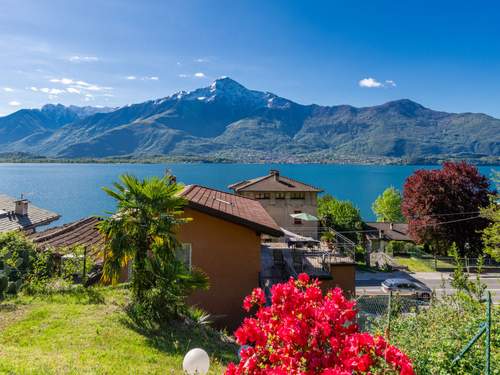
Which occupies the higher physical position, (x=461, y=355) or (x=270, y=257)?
(x=461, y=355)

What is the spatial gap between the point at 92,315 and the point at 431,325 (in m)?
7.55

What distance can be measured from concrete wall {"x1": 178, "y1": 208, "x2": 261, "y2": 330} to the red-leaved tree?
2832cm

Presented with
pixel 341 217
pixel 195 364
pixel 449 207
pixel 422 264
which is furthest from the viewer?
pixel 341 217

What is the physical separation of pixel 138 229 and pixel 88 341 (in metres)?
2.53

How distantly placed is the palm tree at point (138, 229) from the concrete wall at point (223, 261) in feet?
12.7

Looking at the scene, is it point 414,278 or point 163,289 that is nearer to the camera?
point 163,289

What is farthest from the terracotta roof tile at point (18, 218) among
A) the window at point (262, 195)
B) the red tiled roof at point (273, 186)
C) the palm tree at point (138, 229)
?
the window at point (262, 195)

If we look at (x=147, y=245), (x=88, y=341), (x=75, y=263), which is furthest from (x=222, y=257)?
(x=88, y=341)

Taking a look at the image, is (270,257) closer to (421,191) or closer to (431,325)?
(431,325)

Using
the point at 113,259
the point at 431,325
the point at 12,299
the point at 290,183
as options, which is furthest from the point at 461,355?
the point at 290,183

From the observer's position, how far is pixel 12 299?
32.4 feet

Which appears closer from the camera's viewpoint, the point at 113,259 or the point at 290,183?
the point at 113,259

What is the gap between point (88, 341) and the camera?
7.25 meters

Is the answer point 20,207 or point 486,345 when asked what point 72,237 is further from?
point 486,345
